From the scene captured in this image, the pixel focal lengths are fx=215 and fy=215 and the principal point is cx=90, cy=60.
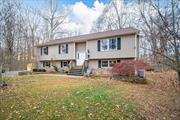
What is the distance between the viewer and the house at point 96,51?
22.4 meters

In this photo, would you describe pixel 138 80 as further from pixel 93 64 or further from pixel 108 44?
pixel 93 64

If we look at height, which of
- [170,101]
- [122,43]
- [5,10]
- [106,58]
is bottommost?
[170,101]

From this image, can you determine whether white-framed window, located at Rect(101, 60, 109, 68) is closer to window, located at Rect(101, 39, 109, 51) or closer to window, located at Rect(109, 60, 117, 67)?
window, located at Rect(109, 60, 117, 67)

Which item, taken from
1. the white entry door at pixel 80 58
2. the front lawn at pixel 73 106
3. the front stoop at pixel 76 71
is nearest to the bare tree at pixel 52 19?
the white entry door at pixel 80 58

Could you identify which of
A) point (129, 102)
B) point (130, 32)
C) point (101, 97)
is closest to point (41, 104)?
point (101, 97)

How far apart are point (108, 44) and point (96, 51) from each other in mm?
1958

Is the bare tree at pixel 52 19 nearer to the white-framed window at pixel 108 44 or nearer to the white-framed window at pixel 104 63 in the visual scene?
the white-framed window at pixel 104 63

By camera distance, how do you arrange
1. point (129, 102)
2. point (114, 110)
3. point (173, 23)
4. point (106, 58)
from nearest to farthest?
point (173, 23) < point (114, 110) < point (129, 102) < point (106, 58)

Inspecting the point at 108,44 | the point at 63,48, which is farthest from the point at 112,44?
the point at 63,48

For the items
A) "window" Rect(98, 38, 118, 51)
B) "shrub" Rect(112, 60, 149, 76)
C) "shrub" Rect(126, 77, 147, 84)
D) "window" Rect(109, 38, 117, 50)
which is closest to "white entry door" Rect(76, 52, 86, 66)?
"window" Rect(98, 38, 118, 51)

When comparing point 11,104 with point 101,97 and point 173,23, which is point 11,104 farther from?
point 173,23

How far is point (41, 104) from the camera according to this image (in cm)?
880

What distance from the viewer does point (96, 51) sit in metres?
25.5

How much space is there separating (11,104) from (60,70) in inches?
802
